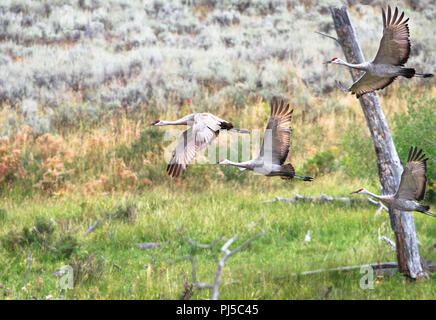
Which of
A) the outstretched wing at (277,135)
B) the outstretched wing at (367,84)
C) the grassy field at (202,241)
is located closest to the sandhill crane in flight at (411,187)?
the outstretched wing at (367,84)

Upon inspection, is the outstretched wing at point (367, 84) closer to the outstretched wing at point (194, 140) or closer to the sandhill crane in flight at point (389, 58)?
the sandhill crane in flight at point (389, 58)

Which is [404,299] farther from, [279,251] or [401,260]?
[279,251]

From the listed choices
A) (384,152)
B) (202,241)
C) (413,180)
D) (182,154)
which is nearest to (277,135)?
(182,154)

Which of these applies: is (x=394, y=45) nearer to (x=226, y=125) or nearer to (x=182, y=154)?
(x=226, y=125)

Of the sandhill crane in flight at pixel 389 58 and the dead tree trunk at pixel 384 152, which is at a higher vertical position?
the sandhill crane in flight at pixel 389 58

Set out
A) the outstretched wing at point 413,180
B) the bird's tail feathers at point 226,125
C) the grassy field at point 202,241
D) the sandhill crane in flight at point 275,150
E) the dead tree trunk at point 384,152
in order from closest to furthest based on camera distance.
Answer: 1. the bird's tail feathers at point 226,125
2. the sandhill crane in flight at point 275,150
3. the outstretched wing at point 413,180
4. the dead tree trunk at point 384,152
5. the grassy field at point 202,241

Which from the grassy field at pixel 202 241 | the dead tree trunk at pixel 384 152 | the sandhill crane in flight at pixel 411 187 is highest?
the sandhill crane in flight at pixel 411 187

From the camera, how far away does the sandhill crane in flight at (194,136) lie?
93.4 inches

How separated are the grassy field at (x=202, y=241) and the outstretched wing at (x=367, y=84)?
10.2 feet

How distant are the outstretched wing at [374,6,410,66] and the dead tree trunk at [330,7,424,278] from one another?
219cm

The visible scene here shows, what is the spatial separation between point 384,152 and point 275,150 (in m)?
3.30

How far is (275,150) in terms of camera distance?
277 cm

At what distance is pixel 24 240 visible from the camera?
7.83 metres

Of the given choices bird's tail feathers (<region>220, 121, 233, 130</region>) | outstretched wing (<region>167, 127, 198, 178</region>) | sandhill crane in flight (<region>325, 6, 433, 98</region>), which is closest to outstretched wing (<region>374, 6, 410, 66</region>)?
sandhill crane in flight (<region>325, 6, 433, 98</region>)
